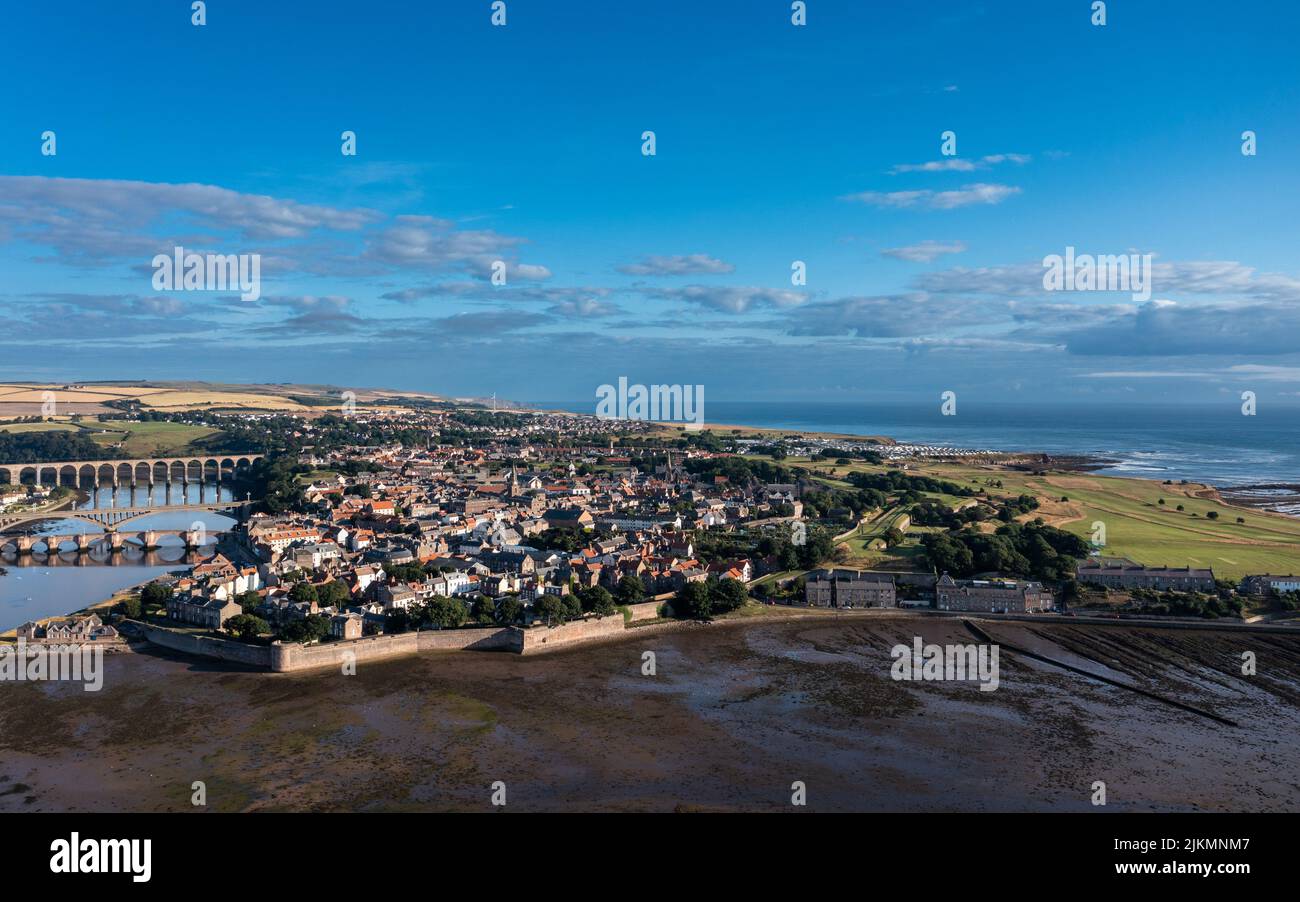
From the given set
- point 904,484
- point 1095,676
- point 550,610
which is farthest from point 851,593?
point 904,484

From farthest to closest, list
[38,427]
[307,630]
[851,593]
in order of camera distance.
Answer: [38,427], [851,593], [307,630]

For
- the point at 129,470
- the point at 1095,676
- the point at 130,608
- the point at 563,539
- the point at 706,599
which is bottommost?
the point at 1095,676

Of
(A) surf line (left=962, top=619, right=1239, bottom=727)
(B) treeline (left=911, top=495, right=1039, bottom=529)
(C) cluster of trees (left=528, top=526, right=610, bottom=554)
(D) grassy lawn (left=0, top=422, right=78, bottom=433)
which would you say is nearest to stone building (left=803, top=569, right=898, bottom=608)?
(A) surf line (left=962, top=619, right=1239, bottom=727)

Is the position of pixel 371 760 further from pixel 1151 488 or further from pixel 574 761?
pixel 1151 488

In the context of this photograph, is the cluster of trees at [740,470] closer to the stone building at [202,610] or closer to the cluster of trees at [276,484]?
the cluster of trees at [276,484]

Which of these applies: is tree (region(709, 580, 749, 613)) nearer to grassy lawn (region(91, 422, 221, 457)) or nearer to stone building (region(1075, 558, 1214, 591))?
stone building (region(1075, 558, 1214, 591))

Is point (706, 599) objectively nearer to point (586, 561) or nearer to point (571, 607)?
point (571, 607)

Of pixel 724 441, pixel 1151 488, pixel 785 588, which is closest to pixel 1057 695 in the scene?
pixel 785 588

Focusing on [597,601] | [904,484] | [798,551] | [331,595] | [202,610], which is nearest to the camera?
[202,610]
